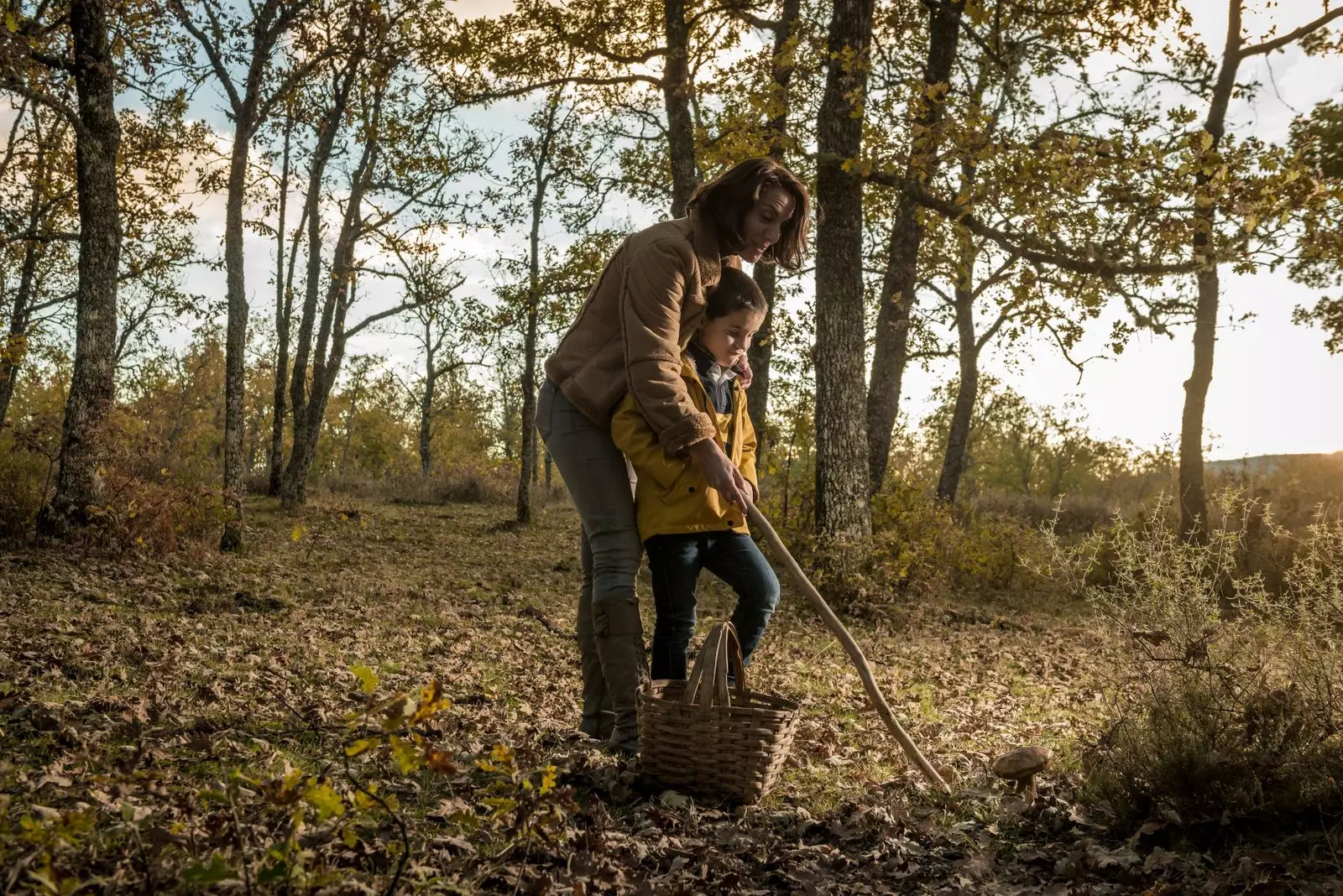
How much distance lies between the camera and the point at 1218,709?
3385 millimetres

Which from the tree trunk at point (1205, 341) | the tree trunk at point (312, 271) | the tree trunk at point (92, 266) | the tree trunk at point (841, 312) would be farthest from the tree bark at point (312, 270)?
the tree trunk at point (1205, 341)

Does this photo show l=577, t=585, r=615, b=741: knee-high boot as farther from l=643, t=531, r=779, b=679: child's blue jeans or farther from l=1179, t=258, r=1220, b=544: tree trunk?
l=1179, t=258, r=1220, b=544: tree trunk

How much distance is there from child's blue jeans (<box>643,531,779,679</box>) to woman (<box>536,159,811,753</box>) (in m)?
0.11

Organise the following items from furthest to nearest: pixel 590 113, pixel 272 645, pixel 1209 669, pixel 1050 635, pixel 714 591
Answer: pixel 590 113 → pixel 714 591 → pixel 1050 635 → pixel 272 645 → pixel 1209 669

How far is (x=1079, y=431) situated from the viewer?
119ft

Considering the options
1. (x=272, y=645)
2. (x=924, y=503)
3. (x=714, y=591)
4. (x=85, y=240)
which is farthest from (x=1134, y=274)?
(x=85, y=240)

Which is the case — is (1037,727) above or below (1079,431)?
below

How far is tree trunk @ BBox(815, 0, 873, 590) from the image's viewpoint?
10.2 metres

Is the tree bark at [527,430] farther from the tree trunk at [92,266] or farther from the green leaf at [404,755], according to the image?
the green leaf at [404,755]

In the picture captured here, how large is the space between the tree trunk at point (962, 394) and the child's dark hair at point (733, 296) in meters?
15.4

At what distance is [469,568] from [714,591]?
307 centimetres

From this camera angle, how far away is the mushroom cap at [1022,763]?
3.69m

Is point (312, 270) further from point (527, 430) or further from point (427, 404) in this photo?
point (427, 404)

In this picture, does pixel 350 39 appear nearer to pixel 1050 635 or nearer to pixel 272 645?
pixel 272 645
